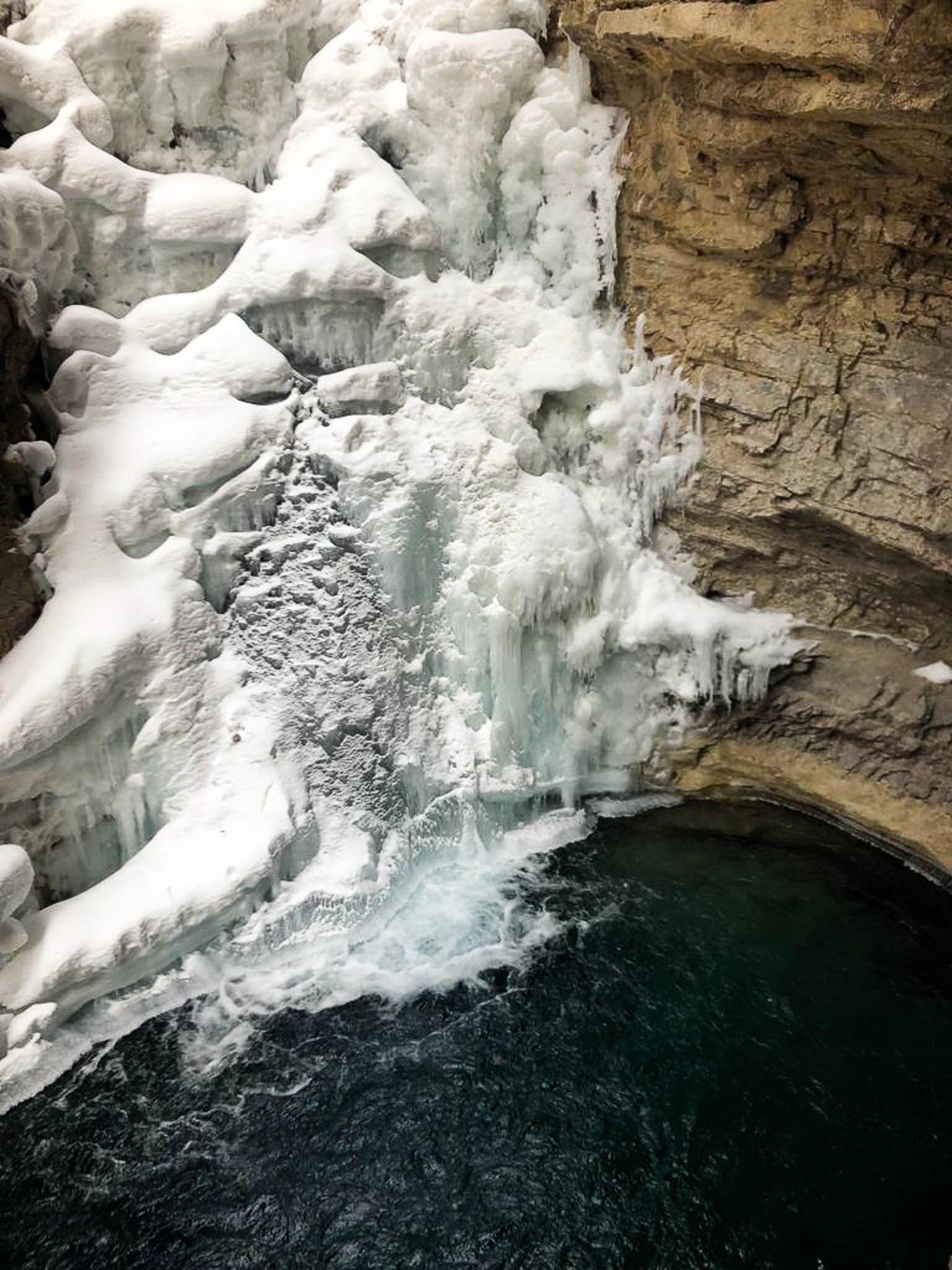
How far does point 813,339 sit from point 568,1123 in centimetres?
594

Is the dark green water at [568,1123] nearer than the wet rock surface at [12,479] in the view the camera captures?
Yes

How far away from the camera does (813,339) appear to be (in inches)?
303

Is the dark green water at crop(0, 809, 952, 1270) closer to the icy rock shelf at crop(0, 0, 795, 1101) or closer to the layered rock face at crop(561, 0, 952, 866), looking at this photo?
the icy rock shelf at crop(0, 0, 795, 1101)

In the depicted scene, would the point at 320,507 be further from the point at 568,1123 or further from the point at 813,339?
the point at 568,1123

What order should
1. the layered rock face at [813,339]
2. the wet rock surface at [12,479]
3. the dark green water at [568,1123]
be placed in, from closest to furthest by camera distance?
the dark green water at [568,1123]
the layered rock face at [813,339]
the wet rock surface at [12,479]

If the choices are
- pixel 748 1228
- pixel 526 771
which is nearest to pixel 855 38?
pixel 526 771

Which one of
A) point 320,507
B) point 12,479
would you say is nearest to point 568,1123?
point 320,507

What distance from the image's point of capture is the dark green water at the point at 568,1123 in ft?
18.1

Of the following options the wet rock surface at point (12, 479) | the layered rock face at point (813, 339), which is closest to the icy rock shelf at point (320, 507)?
the wet rock surface at point (12, 479)

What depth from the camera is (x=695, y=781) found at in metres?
9.06

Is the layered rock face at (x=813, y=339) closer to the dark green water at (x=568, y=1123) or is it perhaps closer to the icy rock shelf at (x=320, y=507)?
the icy rock shelf at (x=320, y=507)

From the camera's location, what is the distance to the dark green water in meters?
5.53

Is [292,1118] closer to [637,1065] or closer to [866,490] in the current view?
[637,1065]

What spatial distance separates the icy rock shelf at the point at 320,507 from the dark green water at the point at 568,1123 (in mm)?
494
